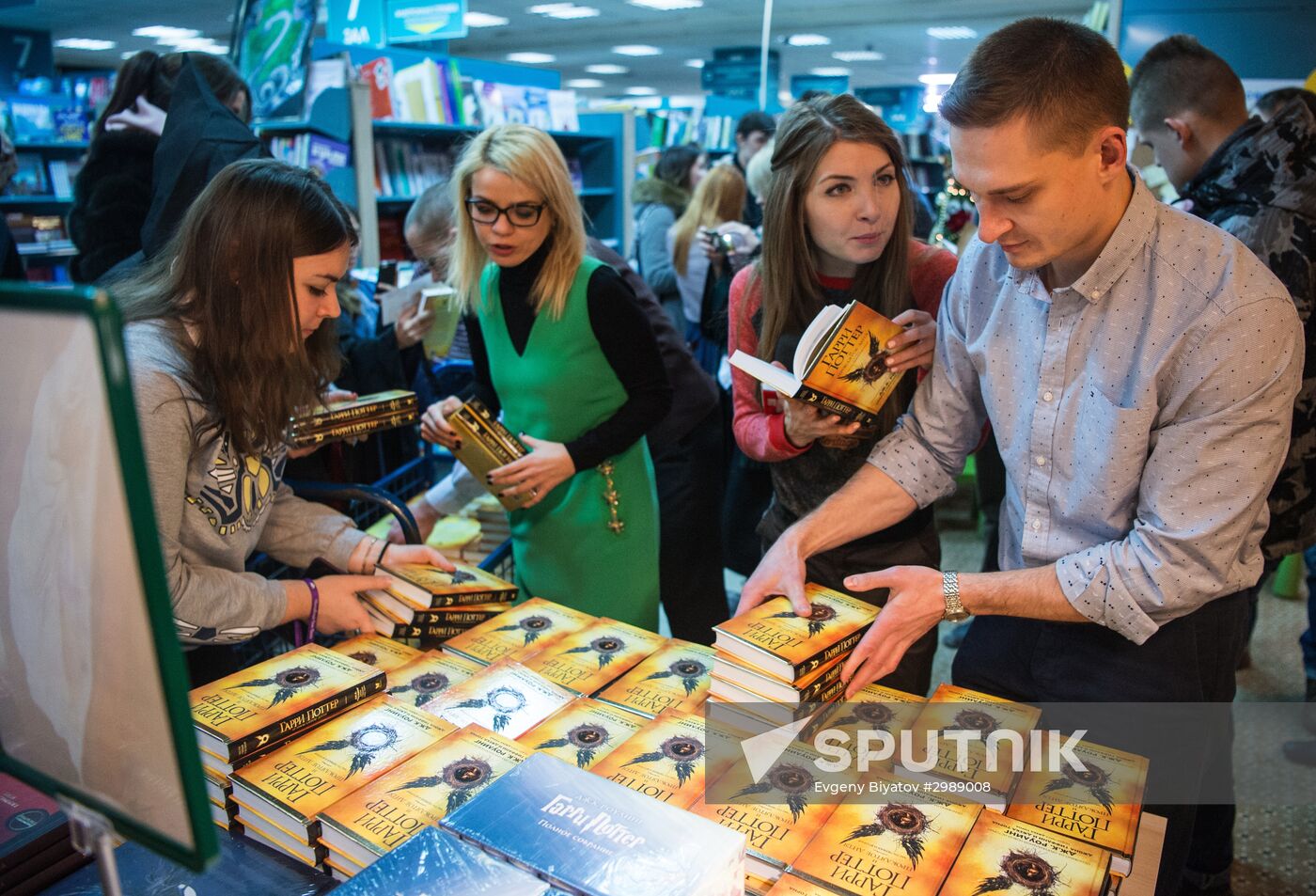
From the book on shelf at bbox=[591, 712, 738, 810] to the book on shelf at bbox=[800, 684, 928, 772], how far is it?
15 centimetres

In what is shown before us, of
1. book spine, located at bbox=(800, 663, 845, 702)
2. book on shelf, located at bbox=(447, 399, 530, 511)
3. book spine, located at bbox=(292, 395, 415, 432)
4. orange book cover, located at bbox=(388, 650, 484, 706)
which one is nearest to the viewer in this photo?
book spine, located at bbox=(800, 663, 845, 702)

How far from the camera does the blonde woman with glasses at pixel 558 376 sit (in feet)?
7.30

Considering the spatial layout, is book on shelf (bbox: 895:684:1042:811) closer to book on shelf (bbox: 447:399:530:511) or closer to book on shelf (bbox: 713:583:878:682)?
book on shelf (bbox: 713:583:878:682)

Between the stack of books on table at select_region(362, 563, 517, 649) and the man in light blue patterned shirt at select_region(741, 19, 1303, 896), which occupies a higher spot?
the man in light blue patterned shirt at select_region(741, 19, 1303, 896)

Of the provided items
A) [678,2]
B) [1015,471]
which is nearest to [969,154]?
[1015,471]

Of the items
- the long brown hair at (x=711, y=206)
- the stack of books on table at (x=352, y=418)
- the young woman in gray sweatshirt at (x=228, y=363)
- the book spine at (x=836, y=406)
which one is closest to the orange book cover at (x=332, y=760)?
the young woman in gray sweatshirt at (x=228, y=363)

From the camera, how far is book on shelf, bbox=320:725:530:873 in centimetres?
107

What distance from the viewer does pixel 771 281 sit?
201 centimetres

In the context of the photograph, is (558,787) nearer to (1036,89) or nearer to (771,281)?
(1036,89)

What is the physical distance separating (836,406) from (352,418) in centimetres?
100

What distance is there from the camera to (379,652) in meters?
1.59

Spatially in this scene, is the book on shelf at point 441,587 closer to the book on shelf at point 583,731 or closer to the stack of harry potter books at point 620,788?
the stack of harry potter books at point 620,788

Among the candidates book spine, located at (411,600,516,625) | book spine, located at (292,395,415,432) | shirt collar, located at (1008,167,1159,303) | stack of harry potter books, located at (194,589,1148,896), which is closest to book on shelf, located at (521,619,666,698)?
stack of harry potter books, located at (194,589,1148,896)

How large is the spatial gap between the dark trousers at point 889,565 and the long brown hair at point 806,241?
0.26 m
